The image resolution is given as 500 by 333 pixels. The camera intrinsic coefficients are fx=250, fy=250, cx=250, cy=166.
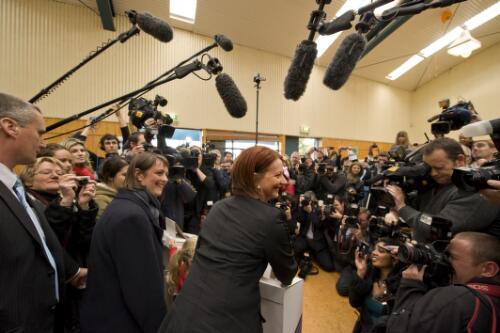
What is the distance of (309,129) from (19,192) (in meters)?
8.27

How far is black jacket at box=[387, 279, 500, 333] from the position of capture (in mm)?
759

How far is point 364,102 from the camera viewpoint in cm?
998

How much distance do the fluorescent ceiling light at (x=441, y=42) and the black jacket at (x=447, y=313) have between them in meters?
8.50

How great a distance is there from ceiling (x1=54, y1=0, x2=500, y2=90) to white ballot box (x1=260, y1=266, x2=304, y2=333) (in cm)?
565

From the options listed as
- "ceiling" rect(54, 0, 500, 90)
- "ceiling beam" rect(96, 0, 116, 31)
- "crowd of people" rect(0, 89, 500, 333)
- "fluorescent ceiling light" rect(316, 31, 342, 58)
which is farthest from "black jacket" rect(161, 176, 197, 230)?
"fluorescent ceiling light" rect(316, 31, 342, 58)

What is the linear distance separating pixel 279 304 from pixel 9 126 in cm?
119

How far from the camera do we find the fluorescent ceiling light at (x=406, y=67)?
28.4ft

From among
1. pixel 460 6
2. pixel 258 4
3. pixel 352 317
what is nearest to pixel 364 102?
pixel 460 6

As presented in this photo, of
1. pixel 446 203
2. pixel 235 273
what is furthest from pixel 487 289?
pixel 235 273

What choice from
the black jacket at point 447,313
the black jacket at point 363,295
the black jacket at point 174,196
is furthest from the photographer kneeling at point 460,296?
the black jacket at point 174,196

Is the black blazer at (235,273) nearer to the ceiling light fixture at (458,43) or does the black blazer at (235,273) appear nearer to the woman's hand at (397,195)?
the woman's hand at (397,195)

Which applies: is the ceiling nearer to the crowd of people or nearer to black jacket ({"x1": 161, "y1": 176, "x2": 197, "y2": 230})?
black jacket ({"x1": 161, "y1": 176, "x2": 197, "y2": 230})

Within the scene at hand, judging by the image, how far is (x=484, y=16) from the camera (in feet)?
21.4

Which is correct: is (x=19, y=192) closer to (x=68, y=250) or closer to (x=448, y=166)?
(x=68, y=250)
